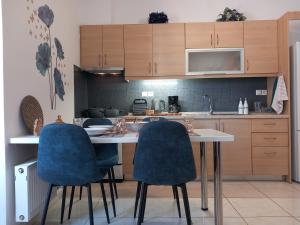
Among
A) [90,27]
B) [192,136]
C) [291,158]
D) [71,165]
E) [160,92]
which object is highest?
[90,27]

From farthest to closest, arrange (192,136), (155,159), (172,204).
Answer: (172,204) → (192,136) → (155,159)

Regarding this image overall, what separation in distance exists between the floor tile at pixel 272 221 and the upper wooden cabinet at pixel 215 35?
2.38 m

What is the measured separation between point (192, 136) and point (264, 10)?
3.17 m

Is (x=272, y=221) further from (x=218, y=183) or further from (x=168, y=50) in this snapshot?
(x=168, y=50)

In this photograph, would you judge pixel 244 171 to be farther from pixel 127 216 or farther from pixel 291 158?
pixel 127 216

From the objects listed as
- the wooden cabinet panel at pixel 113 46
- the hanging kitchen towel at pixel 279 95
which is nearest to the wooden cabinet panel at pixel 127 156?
the wooden cabinet panel at pixel 113 46

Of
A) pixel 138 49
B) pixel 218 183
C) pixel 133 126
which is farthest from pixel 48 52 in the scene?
pixel 218 183

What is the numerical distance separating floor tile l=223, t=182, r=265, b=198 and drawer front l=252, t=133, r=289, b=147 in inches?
22.7

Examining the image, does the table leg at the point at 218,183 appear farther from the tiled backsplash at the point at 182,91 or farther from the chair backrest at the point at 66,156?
the tiled backsplash at the point at 182,91

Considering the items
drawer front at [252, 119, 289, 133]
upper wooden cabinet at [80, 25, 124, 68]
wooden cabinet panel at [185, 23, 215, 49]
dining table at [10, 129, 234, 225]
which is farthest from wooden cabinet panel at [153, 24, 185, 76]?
dining table at [10, 129, 234, 225]

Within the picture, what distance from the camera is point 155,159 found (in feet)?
6.11

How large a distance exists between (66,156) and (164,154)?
68cm

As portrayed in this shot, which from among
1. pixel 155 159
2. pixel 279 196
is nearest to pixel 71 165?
pixel 155 159

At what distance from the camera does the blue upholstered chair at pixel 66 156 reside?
6.10 ft
